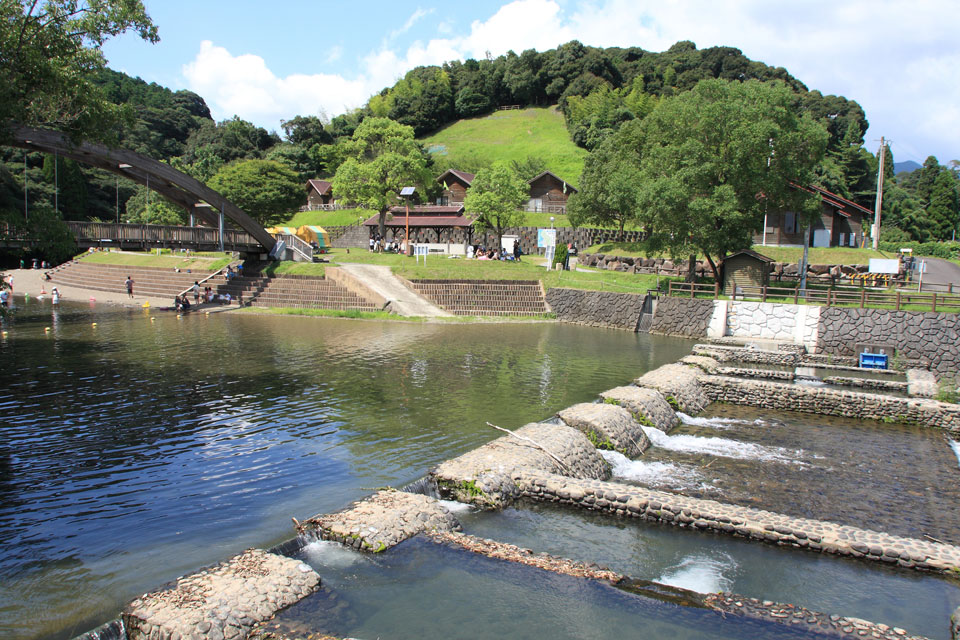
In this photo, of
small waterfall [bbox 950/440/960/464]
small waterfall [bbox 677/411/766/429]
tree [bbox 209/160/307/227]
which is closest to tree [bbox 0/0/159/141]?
small waterfall [bbox 677/411/766/429]

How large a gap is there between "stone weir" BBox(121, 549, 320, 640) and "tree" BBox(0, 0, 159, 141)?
13505mm

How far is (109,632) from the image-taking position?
7.48 m

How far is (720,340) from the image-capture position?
111ft

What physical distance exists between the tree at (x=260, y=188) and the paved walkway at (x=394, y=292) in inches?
845

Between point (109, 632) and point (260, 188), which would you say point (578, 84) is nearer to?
point (260, 188)

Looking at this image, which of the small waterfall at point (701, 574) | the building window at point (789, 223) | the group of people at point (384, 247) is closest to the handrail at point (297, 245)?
the group of people at point (384, 247)

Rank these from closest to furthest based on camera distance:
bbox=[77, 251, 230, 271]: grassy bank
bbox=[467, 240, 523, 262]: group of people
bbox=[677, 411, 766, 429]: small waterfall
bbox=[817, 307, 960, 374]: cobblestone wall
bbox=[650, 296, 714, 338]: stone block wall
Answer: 1. bbox=[677, 411, 766, 429]: small waterfall
2. bbox=[817, 307, 960, 374]: cobblestone wall
3. bbox=[650, 296, 714, 338]: stone block wall
4. bbox=[77, 251, 230, 271]: grassy bank
5. bbox=[467, 240, 523, 262]: group of people

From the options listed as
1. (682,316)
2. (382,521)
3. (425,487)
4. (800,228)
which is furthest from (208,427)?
(800,228)

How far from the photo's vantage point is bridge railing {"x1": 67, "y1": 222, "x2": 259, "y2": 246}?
135 feet

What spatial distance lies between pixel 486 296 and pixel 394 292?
20.2 feet

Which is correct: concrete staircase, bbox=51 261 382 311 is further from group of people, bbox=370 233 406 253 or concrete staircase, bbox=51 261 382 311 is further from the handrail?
group of people, bbox=370 233 406 253

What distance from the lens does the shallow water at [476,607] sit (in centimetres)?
808

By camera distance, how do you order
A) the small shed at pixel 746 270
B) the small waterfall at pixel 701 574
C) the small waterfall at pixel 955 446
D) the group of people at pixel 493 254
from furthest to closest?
the group of people at pixel 493 254, the small shed at pixel 746 270, the small waterfall at pixel 955 446, the small waterfall at pixel 701 574

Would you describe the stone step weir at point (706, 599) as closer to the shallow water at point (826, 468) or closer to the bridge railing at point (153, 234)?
the shallow water at point (826, 468)
